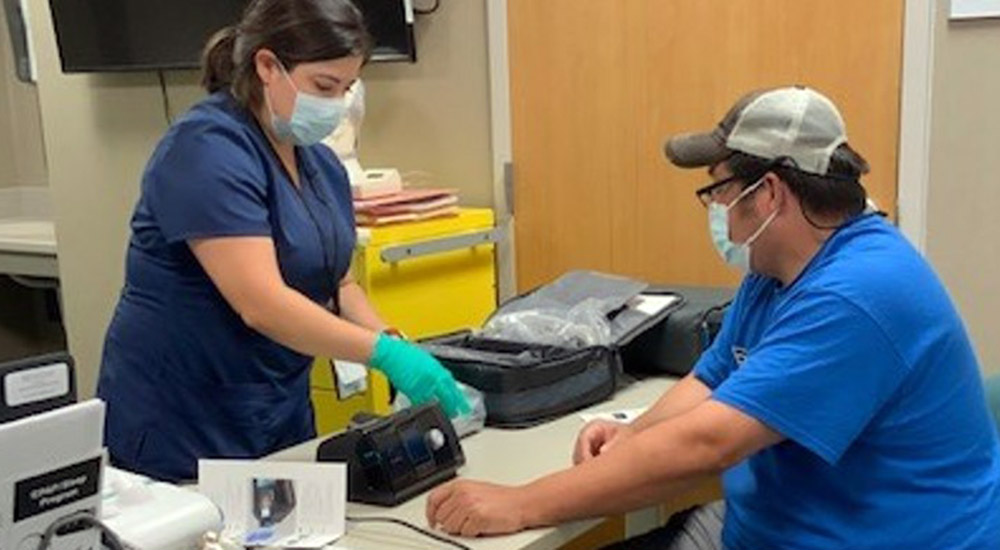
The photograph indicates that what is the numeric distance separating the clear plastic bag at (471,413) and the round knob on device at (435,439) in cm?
14

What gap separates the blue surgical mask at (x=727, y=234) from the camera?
1648mm

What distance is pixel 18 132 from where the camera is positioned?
15.2 feet

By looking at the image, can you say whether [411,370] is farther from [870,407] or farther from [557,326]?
[870,407]

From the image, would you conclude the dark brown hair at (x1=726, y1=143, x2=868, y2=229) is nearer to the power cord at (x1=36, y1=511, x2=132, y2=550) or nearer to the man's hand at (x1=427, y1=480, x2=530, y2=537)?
the man's hand at (x1=427, y1=480, x2=530, y2=537)

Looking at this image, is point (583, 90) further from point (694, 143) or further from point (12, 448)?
point (12, 448)

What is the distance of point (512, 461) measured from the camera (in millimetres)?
1850

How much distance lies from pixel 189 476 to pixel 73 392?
872mm

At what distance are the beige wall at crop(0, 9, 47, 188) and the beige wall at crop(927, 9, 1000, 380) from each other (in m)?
3.36

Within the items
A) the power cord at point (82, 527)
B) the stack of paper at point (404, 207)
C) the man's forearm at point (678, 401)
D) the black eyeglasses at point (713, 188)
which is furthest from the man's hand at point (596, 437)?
the stack of paper at point (404, 207)

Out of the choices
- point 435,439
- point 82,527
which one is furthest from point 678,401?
point 82,527

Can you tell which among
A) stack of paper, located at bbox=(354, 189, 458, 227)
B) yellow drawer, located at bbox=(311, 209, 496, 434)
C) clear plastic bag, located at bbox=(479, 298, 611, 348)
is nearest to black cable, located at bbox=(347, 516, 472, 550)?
clear plastic bag, located at bbox=(479, 298, 611, 348)

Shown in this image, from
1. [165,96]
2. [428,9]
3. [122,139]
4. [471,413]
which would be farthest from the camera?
[122,139]

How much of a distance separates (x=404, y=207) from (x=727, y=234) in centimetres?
136

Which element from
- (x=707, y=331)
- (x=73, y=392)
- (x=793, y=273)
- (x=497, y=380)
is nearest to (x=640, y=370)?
(x=707, y=331)
